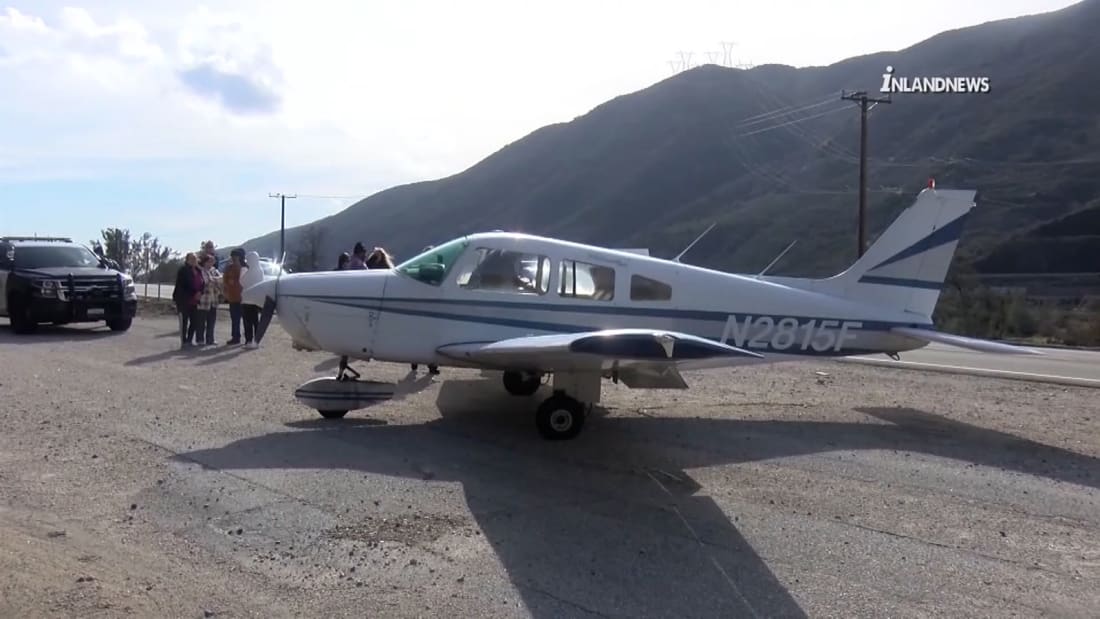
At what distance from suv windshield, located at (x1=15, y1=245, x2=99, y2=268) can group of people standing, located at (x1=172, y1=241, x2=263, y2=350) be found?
177 inches

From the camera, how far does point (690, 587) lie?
507 cm

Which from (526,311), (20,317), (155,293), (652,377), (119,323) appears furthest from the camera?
(155,293)

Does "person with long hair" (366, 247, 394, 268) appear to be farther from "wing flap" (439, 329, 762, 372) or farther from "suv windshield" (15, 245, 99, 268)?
"suv windshield" (15, 245, 99, 268)

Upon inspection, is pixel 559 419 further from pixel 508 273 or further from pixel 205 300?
pixel 205 300

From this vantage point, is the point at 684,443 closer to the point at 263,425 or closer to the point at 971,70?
the point at 263,425

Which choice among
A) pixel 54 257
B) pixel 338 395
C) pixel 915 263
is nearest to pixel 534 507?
pixel 338 395

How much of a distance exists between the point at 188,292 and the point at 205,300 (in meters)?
0.52

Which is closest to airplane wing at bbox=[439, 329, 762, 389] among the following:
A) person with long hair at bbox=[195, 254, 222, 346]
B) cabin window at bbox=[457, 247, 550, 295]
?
cabin window at bbox=[457, 247, 550, 295]

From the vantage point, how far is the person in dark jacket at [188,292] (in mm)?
16250

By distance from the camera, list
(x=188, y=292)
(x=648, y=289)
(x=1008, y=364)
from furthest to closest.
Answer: (x=1008, y=364) → (x=188, y=292) → (x=648, y=289)

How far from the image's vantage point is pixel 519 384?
11.2m

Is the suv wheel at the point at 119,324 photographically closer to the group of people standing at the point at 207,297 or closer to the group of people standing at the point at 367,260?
the group of people standing at the point at 207,297

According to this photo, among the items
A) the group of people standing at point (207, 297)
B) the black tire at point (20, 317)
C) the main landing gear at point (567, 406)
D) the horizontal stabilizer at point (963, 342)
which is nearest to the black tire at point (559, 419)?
the main landing gear at point (567, 406)

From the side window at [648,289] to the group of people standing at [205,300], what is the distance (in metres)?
8.93
